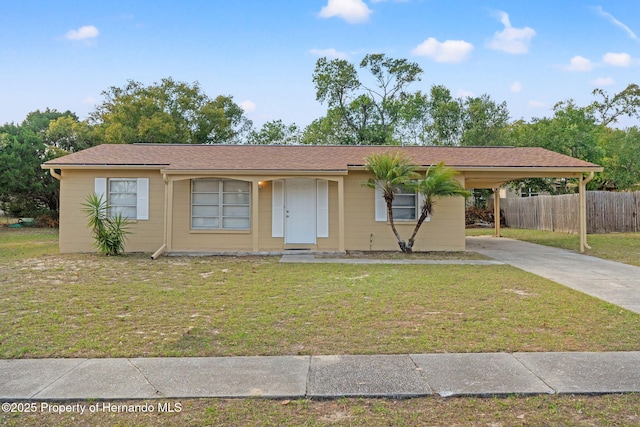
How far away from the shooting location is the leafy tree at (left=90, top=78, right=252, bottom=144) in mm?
24625

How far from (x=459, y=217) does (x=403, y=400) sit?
34.3 ft

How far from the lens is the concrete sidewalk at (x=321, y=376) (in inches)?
129

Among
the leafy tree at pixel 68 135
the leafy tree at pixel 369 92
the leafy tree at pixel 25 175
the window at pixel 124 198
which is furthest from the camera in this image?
the leafy tree at pixel 369 92

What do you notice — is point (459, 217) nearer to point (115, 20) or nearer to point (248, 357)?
point (248, 357)

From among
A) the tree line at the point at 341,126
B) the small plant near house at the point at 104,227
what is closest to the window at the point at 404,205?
the small plant near house at the point at 104,227

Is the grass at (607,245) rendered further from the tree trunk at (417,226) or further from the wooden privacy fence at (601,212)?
the tree trunk at (417,226)

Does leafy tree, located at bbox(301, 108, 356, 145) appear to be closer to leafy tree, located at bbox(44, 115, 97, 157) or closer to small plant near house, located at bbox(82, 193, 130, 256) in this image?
leafy tree, located at bbox(44, 115, 97, 157)

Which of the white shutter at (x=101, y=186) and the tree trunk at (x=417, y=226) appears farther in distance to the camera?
the white shutter at (x=101, y=186)

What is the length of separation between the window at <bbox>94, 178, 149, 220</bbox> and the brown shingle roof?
0.62 metres

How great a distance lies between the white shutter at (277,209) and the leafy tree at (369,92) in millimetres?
17313

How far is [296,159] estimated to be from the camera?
529 inches

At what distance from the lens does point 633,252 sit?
488 inches

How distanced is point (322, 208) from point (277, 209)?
1.38m

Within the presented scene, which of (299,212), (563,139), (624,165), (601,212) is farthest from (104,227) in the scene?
(624,165)
